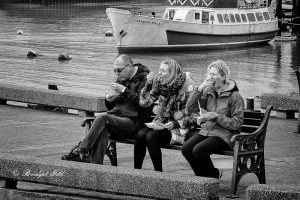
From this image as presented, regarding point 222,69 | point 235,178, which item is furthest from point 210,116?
point 235,178

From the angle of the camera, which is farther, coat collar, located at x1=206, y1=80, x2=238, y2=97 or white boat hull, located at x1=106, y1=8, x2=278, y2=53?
white boat hull, located at x1=106, y1=8, x2=278, y2=53

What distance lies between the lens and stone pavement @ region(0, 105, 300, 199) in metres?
11.1

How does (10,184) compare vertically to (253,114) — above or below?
below

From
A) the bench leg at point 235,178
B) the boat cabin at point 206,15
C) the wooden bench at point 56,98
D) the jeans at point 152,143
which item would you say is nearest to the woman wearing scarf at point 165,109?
the jeans at point 152,143

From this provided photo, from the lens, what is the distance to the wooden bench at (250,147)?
1001cm

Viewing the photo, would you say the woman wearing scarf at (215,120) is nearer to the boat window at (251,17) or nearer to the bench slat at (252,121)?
the bench slat at (252,121)

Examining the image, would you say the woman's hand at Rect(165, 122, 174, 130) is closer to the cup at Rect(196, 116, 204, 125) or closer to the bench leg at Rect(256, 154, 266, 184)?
the cup at Rect(196, 116, 204, 125)

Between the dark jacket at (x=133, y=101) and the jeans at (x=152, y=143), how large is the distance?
0.45 meters

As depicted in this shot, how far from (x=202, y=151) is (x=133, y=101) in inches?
55.7

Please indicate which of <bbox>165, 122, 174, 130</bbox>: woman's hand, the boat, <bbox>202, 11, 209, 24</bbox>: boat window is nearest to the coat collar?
<bbox>165, 122, 174, 130</bbox>: woman's hand

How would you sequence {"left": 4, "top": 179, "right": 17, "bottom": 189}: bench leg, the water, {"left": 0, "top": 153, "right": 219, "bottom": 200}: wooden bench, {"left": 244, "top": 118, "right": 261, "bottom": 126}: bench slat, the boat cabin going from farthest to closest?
the boat cabin → the water → {"left": 244, "top": 118, "right": 261, "bottom": 126}: bench slat → {"left": 4, "top": 179, "right": 17, "bottom": 189}: bench leg → {"left": 0, "top": 153, "right": 219, "bottom": 200}: wooden bench

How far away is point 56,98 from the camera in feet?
54.1

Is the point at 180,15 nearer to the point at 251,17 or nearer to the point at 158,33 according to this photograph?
the point at 158,33

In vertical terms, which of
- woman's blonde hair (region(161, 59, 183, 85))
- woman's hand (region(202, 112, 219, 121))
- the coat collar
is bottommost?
woman's hand (region(202, 112, 219, 121))
